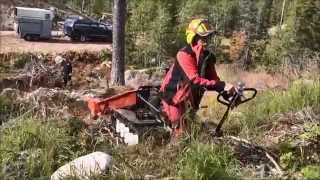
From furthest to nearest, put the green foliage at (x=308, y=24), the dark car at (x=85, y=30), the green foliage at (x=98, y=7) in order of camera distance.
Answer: the green foliage at (x=98, y=7), the dark car at (x=85, y=30), the green foliage at (x=308, y=24)

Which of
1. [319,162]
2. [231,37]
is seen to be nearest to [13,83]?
[319,162]

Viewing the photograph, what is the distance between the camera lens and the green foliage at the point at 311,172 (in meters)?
4.88

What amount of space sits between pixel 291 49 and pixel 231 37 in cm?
645

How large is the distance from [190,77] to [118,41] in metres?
10.00

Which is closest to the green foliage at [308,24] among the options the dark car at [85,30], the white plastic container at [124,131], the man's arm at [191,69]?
the dark car at [85,30]

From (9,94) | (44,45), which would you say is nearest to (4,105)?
(9,94)

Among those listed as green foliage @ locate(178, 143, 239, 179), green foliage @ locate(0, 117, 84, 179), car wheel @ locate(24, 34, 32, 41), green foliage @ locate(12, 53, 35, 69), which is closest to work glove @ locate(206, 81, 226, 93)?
green foliage @ locate(178, 143, 239, 179)

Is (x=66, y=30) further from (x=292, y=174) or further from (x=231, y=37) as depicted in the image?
(x=292, y=174)

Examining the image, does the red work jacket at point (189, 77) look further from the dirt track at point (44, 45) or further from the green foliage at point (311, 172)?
the dirt track at point (44, 45)

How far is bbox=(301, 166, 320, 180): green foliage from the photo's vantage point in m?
4.88

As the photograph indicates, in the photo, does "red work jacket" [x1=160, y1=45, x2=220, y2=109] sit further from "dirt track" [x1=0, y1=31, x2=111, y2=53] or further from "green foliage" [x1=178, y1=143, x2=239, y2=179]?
"dirt track" [x1=0, y1=31, x2=111, y2=53]

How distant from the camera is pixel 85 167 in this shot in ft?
17.1

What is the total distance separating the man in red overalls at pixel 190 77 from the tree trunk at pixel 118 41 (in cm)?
885

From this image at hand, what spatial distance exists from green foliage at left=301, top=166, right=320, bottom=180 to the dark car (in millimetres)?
28300
